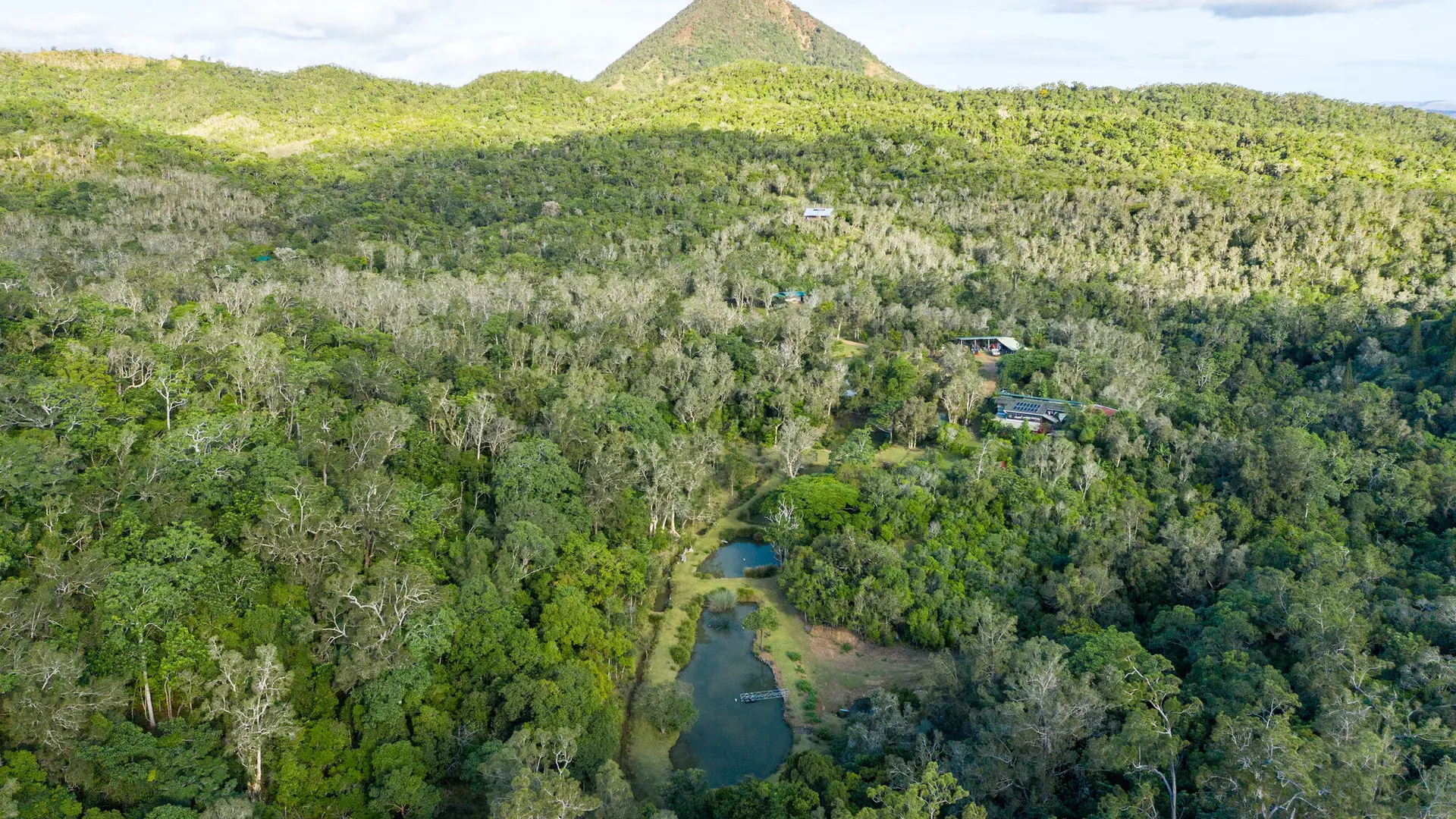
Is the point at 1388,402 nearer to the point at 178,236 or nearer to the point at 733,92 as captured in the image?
the point at 178,236

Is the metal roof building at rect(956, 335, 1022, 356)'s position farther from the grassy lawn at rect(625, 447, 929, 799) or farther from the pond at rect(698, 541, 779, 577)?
the grassy lawn at rect(625, 447, 929, 799)

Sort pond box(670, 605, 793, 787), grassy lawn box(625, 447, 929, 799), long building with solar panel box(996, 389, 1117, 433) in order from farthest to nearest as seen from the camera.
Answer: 1. long building with solar panel box(996, 389, 1117, 433)
2. grassy lawn box(625, 447, 929, 799)
3. pond box(670, 605, 793, 787)

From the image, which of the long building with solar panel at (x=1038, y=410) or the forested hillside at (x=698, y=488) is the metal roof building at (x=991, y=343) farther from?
the long building with solar panel at (x=1038, y=410)

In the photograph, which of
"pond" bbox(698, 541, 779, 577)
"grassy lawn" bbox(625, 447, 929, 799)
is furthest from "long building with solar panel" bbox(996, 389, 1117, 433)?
"grassy lawn" bbox(625, 447, 929, 799)

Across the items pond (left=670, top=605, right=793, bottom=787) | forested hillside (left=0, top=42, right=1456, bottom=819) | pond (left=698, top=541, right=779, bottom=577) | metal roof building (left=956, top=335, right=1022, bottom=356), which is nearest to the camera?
forested hillside (left=0, top=42, right=1456, bottom=819)

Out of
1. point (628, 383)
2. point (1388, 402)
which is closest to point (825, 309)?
point (628, 383)

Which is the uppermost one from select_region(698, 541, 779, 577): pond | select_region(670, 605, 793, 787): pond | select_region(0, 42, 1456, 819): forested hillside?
select_region(0, 42, 1456, 819): forested hillside

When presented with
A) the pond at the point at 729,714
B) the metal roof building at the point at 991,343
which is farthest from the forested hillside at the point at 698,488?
the pond at the point at 729,714
